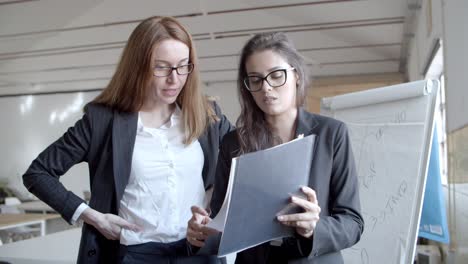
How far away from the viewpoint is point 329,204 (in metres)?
1.07

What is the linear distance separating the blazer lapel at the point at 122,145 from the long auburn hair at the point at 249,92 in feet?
1.16

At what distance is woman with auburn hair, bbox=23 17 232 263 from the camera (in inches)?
49.9

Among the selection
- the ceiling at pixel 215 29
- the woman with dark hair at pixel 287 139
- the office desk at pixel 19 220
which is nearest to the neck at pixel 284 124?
the woman with dark hair at pixel 287 139

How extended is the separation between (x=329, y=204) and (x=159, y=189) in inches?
20.4

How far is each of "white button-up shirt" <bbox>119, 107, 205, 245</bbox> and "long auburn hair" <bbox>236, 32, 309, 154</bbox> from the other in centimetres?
25

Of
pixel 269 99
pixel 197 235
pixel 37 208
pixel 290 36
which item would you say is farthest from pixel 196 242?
pixel 37 208

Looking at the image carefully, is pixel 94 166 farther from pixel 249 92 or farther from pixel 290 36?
pixel 290 36

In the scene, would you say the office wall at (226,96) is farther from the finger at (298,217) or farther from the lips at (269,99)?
the finger at (298,217)

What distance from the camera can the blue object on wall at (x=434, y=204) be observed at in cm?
155

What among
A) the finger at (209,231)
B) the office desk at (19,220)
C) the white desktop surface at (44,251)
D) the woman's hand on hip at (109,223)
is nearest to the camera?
the finger at (209,231)

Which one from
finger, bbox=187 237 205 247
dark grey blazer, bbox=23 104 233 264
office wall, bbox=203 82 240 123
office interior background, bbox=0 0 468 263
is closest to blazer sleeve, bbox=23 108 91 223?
dark grey blazer, bbox=23 104 233 264

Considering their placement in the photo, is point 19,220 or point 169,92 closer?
point 169,92

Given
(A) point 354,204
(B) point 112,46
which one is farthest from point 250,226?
(B) point 112,46

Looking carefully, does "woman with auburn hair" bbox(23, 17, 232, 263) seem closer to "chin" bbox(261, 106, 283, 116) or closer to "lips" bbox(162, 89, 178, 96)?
"lips" bbox(162, 89, 178, 96)
